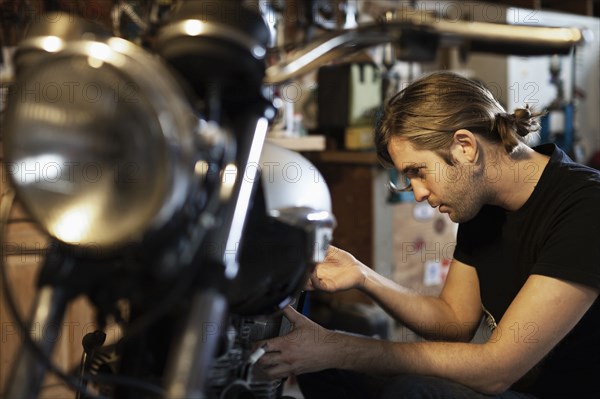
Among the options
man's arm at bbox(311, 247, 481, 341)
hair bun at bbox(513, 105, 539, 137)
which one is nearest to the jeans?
man's arm at bbox(311, 247, 481, 341)

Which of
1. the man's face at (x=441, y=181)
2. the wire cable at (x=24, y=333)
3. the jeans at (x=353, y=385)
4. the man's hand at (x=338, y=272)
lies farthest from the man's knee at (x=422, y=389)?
the wire cable at (x=24, y=333)

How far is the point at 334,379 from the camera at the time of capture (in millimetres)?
1233

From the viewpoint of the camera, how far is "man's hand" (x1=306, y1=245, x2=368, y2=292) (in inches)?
52.1

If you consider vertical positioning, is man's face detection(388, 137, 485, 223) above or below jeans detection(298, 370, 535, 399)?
above

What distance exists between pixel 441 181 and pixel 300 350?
47 cm

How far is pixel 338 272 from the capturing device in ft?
4.43

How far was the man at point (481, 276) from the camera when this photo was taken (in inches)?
44.7

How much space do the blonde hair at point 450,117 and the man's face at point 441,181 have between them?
16mm

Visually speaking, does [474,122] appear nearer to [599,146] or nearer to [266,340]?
[266,340]

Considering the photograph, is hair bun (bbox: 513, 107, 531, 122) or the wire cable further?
hair bun (bbox: 513, 107, 531, 122)

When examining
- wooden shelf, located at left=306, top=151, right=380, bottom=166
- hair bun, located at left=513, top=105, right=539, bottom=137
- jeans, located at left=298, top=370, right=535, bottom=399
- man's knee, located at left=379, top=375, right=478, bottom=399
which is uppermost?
hair bun, located at left=513, top=105, right=539, bottom=137

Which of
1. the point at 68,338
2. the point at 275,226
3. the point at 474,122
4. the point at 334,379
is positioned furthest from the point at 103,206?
the point at 68,338

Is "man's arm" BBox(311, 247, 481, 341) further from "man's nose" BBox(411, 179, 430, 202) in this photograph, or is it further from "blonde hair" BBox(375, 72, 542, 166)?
"blonde hair" BBox(375, 72, 542, 166)

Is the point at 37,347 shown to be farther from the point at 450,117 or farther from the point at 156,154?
the point at 450,117
